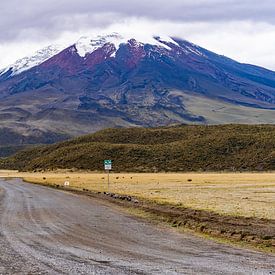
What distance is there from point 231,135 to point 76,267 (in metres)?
155

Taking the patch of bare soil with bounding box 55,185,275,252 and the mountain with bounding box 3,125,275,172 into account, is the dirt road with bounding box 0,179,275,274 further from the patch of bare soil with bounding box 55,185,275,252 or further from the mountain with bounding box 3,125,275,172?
the mountain with bounding box 3,125,275,172

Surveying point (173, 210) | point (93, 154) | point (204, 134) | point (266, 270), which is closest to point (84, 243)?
point (266, 270)

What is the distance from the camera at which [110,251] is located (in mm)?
18812

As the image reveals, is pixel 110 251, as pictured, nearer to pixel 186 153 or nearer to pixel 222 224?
pixel 222 224

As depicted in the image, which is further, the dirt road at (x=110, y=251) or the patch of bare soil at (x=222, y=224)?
the patch of bare soil at (x=222, y=224)

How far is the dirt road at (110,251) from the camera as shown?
50.8 feet

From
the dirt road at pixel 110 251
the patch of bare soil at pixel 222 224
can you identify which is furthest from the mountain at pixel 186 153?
the dirt road at pixel 110 251

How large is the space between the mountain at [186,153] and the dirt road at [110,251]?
115 m

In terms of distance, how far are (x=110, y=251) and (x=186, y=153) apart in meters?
137

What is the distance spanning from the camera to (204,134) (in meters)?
180

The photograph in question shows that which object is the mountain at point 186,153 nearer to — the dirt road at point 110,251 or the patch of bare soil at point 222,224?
the patch of bare soil at point 222,224

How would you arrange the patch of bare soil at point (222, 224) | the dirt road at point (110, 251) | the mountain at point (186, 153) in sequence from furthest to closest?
the mountain at point (186, 153) < the patch of bare soil at point (222, 224) < the dirt road at point (110, 251)

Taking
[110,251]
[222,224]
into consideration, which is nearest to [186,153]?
[222,224]

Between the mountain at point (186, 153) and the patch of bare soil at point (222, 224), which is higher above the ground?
the mountain at point (186, 153)
